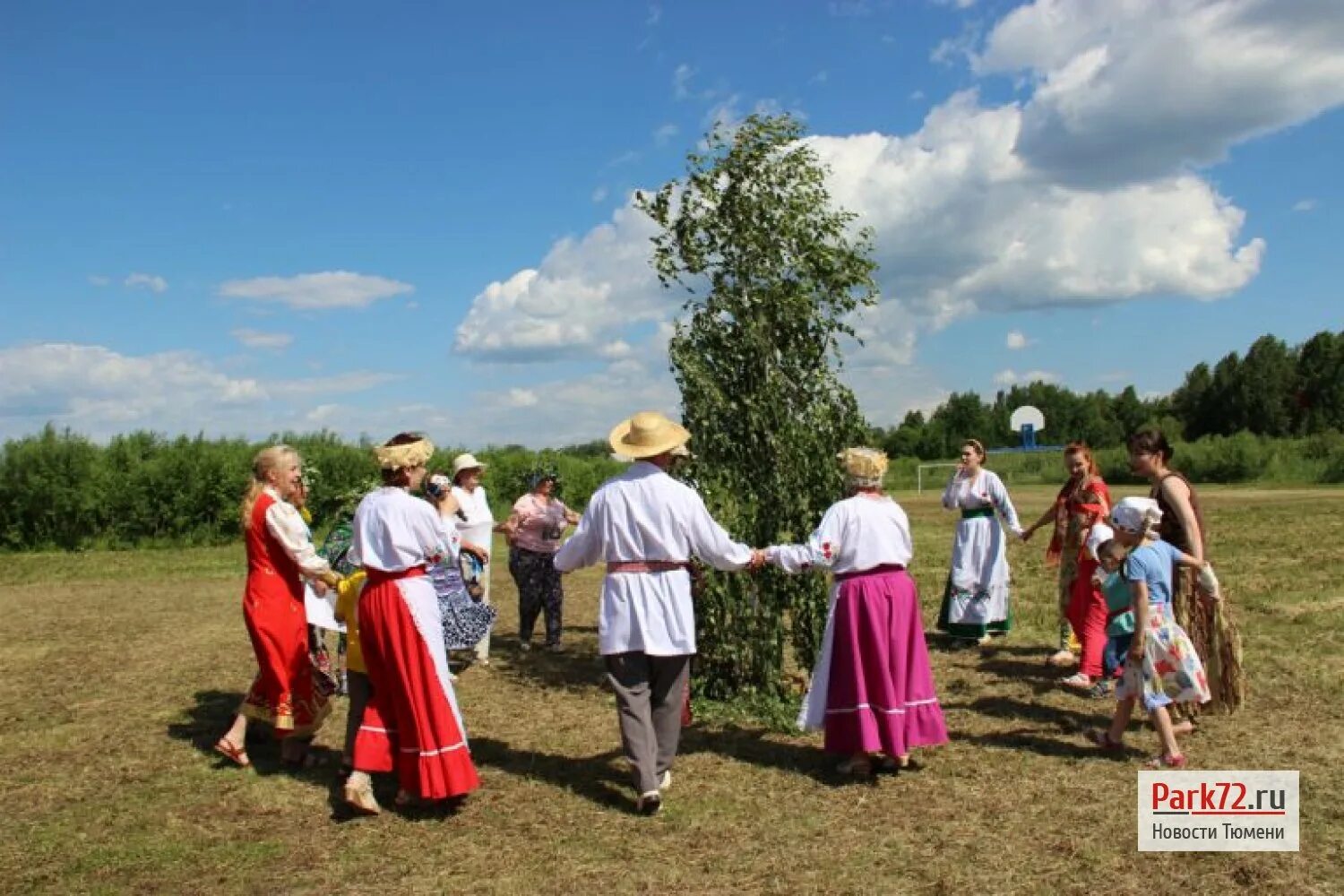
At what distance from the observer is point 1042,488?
4366 centimetres

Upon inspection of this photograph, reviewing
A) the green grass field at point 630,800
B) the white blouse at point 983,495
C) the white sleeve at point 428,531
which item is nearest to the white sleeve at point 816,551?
the green grass field at point 630,800

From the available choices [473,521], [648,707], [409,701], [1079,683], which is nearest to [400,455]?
[409,701]

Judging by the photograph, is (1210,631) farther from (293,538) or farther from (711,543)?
(293,538)

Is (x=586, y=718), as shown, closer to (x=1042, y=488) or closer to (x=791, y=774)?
(x=791, y=774)

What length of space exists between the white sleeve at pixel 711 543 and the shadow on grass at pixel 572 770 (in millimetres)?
1434

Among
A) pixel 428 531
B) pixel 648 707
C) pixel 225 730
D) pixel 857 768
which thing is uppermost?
pixel 428 531

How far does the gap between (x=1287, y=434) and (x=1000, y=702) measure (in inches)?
2724

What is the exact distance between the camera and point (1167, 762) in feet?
18.9

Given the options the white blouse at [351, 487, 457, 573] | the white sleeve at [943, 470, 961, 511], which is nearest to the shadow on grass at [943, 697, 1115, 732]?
the white sleeve at [943, 470, 961, 511]

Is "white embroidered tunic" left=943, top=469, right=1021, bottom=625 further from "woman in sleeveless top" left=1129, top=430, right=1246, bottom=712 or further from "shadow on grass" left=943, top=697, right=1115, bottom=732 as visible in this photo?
"woman in sleeveless top" left=1129, top=430, right=1246, bottom=712

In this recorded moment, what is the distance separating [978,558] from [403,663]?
6.08m

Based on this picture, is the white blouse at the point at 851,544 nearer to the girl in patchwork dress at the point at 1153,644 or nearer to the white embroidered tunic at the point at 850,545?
the white embroidered tunic at the point at 850,545

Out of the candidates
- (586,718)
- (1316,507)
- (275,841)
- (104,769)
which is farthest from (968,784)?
(1316,507)

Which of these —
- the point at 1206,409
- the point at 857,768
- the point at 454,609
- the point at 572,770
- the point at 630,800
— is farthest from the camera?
the point at 1206,409
